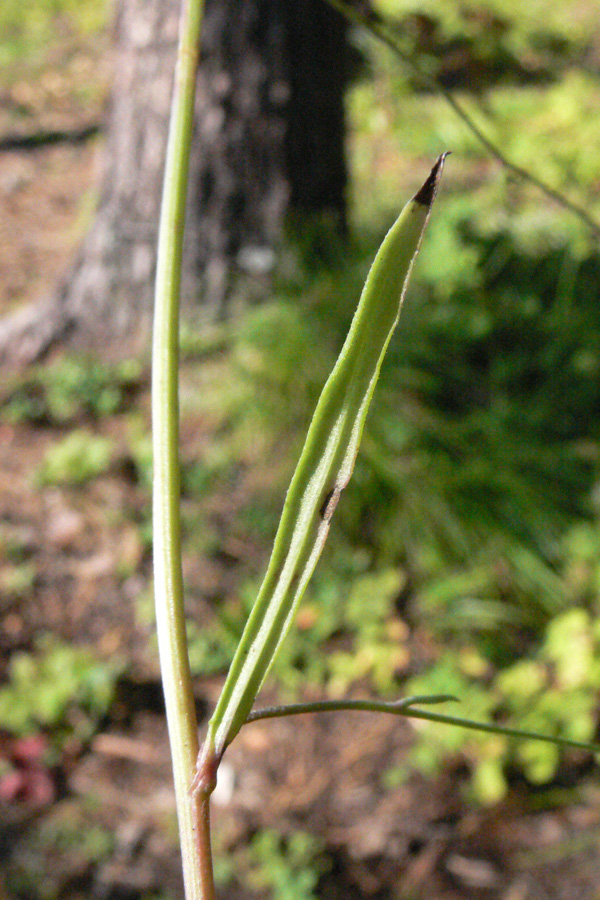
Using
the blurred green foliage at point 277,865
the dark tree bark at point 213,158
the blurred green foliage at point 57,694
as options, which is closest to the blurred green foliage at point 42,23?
the dark tree bark at point 213,158

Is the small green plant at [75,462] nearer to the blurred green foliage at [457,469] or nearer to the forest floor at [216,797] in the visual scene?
the forest floor at [216,797]

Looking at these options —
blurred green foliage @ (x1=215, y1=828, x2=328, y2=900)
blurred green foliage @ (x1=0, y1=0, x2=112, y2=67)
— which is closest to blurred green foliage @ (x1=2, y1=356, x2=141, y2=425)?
blurred green foliage @ (x1=215, y1=828, x2=328, y2=900)

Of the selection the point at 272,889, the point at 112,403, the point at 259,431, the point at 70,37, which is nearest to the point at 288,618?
the point at 272,889

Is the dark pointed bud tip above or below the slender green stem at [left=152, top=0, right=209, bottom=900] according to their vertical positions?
above

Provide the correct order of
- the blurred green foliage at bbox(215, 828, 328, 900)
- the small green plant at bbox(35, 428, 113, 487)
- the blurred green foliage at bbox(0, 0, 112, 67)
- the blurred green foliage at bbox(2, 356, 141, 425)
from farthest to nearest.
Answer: the blurred green foliage at bbox(0, 0, 112, 67) → the blurred green foliage at bbox(2, 356, 141, 425) → the small green plant at bbox(35, 428, 113, 487) → the blurred green foliage at bbox(215, 828, 328, 900)

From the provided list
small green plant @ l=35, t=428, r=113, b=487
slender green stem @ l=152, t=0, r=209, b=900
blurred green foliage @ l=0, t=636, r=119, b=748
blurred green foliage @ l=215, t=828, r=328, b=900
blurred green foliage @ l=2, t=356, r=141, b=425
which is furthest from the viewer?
blurred green foliage @ l=2, t=356, r=141, b=425

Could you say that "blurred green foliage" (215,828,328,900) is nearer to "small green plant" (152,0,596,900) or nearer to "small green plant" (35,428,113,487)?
"small green plant" (35,428,113,487)
